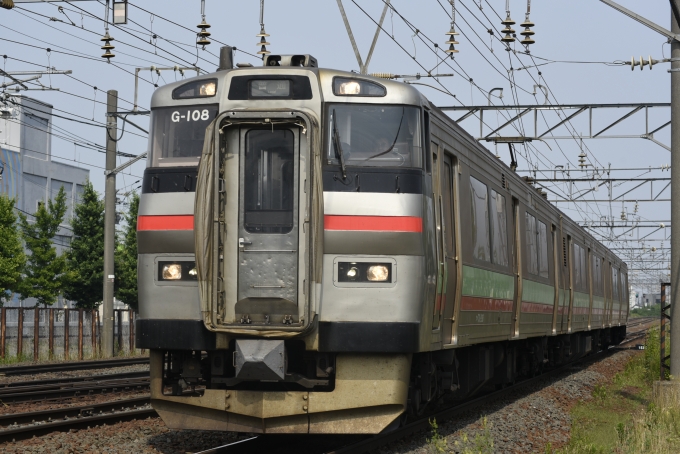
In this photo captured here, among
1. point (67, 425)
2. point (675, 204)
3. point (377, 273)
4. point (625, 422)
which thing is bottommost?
point (625, 422)

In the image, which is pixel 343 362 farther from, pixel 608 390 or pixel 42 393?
pixel 608 390

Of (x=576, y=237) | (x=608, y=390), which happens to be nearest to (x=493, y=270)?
(x=608, y=390)

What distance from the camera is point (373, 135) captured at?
28.0 ft

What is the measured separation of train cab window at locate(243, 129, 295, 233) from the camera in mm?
8266

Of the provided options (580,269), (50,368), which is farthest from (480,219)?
(50,368)

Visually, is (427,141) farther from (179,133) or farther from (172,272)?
(172,272)

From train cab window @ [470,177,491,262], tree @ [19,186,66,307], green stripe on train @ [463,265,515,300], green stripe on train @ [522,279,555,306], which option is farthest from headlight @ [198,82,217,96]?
tree @ [19,186,66,307]

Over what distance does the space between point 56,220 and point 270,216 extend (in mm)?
38100

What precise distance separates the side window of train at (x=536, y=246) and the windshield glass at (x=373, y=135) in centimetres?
692

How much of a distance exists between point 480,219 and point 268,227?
404 centimetres

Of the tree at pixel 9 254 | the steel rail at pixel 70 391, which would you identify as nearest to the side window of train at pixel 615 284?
the steel rail at pixel 70 391

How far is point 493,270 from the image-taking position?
40.1 ft

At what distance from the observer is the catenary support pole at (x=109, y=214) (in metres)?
26.1

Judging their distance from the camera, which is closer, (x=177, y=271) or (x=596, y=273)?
(x=177, y=271)
